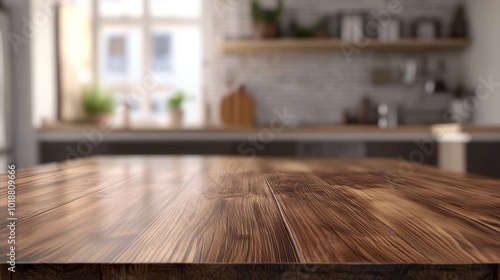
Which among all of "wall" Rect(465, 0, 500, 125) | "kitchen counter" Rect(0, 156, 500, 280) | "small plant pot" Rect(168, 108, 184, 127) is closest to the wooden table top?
"kitchen counter" Rect(0, 156, 500, 280)

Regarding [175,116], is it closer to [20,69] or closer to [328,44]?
[20,69]

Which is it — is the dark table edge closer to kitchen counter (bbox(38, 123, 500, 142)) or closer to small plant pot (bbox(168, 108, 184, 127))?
kitchen counter (bbox(38, 123, 500, 142))

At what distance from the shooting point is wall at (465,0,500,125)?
177 inches

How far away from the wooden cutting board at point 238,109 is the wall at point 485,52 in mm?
1895

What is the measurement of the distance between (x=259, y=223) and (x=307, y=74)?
4608 millimetres

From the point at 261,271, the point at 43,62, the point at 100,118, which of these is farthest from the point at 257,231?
the point at 100,118

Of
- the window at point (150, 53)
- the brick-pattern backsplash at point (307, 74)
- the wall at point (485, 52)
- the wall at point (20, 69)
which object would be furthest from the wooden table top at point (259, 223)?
the window at point (150, 53)

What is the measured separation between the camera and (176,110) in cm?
500

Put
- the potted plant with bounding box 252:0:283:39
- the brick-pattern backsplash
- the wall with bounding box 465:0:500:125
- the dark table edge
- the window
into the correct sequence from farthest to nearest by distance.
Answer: the window → the brick-pattern backsplash → the potted plant with bounding box 252:0:283:39 → the wall with bounding box 465:0:500:125 → the dark table edge

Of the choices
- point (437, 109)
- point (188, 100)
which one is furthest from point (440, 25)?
point (188, 100)

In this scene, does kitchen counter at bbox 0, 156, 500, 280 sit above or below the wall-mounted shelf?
below

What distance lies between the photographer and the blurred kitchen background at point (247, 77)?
14.6 feet

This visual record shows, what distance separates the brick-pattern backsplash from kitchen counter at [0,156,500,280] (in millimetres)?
4025

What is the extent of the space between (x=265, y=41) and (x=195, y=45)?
2.79ft
